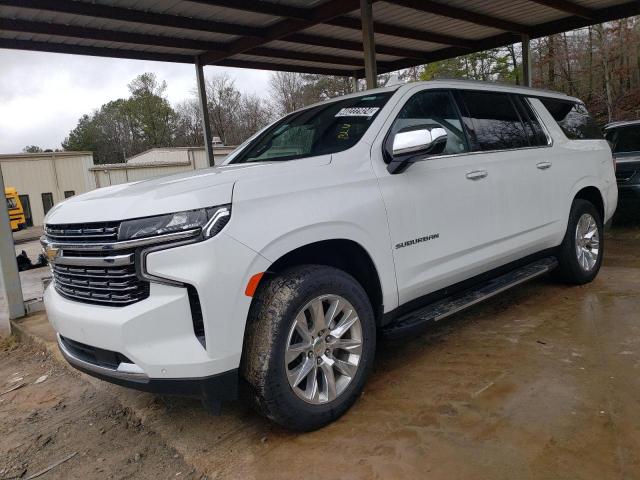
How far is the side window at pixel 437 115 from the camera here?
3436 mm

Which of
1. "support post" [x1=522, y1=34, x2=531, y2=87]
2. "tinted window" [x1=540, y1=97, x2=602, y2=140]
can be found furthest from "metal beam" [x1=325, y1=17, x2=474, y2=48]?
"tinted window" [x1=540, y1=97, x2=602, y2=140]

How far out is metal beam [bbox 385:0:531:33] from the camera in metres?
7.44

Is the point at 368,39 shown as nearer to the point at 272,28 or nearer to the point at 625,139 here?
the point at 272,28

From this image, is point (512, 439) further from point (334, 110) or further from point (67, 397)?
point (67, 397)

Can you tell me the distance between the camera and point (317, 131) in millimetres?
Answer: 3625

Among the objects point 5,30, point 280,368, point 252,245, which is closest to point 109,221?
point 252,245

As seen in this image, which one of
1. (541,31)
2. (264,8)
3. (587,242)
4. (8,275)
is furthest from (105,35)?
(541,31)

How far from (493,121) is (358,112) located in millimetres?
1281

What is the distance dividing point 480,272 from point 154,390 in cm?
247

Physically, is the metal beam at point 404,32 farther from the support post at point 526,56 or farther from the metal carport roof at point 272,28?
the support post at point 526,56

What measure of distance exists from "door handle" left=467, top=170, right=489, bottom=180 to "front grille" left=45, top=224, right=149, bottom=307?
7.70ft

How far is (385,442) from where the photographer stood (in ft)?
8.45

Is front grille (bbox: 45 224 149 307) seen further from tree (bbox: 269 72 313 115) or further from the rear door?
tree (bbox: 269 72 313 115)

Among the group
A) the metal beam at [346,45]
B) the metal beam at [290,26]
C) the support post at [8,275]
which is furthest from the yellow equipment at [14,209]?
the support post at [8,275]
